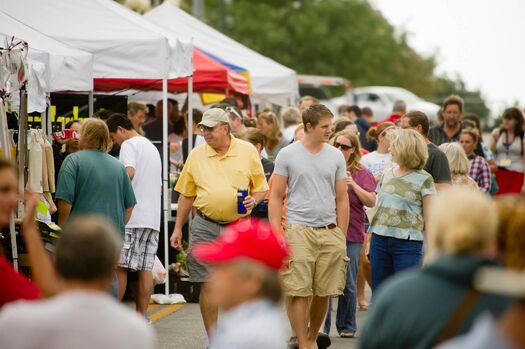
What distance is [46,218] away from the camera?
32.3 ft

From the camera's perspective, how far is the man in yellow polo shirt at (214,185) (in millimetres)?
9750

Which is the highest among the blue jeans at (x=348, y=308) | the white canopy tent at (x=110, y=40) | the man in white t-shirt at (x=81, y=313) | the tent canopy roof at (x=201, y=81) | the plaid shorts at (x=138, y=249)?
the white canopy tent at (x=110, y=40)

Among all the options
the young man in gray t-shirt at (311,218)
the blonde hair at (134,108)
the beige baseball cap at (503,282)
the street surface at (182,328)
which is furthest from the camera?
the blonde hair at (134,108)

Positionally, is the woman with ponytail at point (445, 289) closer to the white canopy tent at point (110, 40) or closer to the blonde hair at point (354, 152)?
the blonde hair at point (354, 152)

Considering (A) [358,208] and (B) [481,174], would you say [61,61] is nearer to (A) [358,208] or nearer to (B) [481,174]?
(A) [358,208]

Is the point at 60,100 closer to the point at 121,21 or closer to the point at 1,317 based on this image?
the point at 121,21

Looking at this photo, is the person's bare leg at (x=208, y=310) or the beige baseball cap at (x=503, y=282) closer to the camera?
the beige baseball cap at (x=503, y=282)

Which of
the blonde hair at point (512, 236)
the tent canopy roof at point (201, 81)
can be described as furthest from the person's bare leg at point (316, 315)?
the tent canopy roof at point (201, 81)

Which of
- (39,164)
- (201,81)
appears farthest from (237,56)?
(39,164)

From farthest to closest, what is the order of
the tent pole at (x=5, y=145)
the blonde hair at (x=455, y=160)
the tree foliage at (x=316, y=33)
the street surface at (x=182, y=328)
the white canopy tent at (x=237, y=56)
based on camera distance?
the tree foliage at (x=316, y=33) < the white canopy tent at (x=237, y=56) < the blonde hair at (x=455, y=160) < the street surface at (x=182, y=328) < the tent pole at (x=5, y=145)

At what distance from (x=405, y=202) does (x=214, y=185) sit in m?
1.58

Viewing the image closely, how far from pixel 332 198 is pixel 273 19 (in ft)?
177

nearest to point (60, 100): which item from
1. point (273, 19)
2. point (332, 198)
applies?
point (332, 198)

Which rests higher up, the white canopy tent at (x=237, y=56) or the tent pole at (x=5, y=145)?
the white canopy tent at (x=237, y=56)
